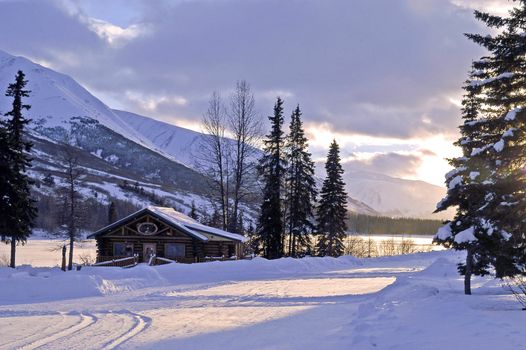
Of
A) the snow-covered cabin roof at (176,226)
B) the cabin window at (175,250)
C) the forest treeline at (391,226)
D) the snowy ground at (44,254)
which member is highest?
the forest treeline at (391,226)

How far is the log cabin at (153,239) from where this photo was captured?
37.6 meters

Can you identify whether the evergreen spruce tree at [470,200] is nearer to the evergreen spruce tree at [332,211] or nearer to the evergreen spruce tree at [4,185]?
the evergreen spruce tree at [4,185]

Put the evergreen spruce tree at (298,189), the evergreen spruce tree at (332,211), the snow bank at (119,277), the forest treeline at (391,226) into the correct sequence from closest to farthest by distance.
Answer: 1. the snow bank at (119,277)
2. the evergreen spruce tree at (298,189)
3. the evergreen spruce tree at (332,211)
4. the forest treeline at (391,226)

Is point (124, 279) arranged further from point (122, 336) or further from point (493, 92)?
point (493, 92)

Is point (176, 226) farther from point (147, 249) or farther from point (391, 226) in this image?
point (391, 226)

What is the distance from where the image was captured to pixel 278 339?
33.7 ft

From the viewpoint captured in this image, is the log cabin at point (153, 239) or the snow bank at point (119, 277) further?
the log cabin at point (153, 239)

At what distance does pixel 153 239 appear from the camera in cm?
3825

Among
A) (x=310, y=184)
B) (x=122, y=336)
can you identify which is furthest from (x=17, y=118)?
(x=122, y=336)

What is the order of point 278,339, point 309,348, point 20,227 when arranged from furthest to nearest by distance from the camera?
point 20,227 < point 278,339 < point 309,348

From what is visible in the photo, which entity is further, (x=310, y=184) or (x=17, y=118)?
(x=310, y=184)

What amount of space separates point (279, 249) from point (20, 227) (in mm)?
20898

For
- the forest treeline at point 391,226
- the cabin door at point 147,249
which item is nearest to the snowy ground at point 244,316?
the cabin door at point 147,249

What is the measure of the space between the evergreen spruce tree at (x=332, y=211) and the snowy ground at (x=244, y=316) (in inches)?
1248
